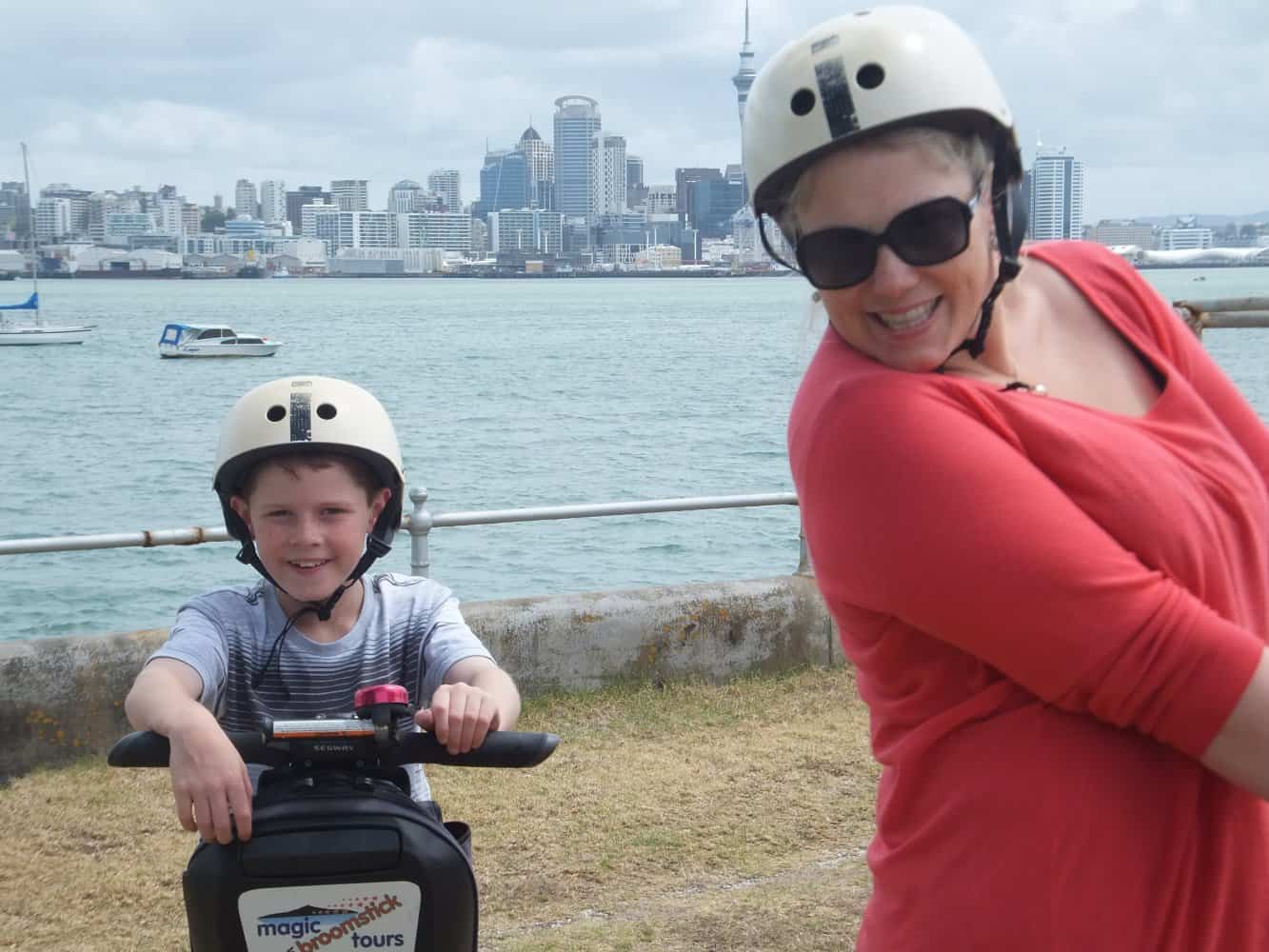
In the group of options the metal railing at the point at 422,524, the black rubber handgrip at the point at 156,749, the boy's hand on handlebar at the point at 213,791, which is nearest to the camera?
the boy's hand on handlebar at the point at 213,791

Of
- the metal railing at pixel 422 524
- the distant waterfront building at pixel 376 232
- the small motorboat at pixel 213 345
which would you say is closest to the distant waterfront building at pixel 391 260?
the distant waterfront building at pixel 376 232

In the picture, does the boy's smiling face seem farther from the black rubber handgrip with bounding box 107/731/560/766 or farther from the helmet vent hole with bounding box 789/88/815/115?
the helmet vent hole with bounding box 789/88/815/115

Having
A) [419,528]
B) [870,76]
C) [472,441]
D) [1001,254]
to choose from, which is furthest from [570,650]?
[472,441]

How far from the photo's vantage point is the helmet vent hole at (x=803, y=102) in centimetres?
184

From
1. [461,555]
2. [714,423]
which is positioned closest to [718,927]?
[461,555]

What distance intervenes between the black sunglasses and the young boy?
3.98 ft

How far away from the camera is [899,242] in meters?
1.81

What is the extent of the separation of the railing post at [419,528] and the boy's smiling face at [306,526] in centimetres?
316

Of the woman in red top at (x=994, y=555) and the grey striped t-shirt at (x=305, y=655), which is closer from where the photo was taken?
the woman in red top at (x=994, y=555)

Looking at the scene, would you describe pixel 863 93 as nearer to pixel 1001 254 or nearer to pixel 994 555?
pixel 1001 254

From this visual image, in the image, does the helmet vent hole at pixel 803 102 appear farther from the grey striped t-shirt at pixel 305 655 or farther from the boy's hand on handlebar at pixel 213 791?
the grey striped t-shirt at pixel 305 655

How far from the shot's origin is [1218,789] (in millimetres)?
1762

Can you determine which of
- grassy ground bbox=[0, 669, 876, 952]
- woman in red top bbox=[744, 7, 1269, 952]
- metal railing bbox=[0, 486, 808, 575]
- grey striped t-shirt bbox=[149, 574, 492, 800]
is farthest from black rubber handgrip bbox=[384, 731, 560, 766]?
metal railing bbox=[0, 486, 808, 575]

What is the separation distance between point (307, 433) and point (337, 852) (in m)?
0.88
